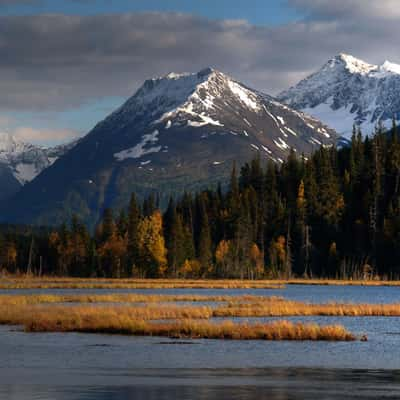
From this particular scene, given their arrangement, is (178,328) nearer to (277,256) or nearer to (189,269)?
(189,269)

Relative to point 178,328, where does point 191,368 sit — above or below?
below

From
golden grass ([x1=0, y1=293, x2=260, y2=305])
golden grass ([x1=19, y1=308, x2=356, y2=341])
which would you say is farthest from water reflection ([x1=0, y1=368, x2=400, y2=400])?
golden grass ([x1=0, y1=293, x2=260, y2=305])

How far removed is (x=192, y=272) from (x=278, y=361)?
463 ft

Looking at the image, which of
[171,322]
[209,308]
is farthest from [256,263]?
[171,322]

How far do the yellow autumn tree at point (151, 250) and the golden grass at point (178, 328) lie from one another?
113804 mm

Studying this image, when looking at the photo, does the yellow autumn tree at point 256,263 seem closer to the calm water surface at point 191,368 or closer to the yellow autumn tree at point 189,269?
the yellow autumn tree at point 189,269

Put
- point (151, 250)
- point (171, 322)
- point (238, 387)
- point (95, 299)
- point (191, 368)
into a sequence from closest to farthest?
point (238, 387) → point (191, 368) → point (171, 322) → point (95, 299) → point (151, 250)

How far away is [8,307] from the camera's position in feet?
286

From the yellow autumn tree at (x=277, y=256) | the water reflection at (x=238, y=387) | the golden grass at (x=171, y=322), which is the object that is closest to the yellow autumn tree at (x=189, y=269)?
the yellow autumn tree at (x=277, y=256)

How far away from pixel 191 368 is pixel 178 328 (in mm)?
17031

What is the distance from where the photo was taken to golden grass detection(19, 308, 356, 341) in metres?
64.5

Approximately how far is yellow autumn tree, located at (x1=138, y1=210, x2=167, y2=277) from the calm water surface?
4778 inches

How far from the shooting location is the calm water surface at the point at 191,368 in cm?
4222

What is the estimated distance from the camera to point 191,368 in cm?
5112
